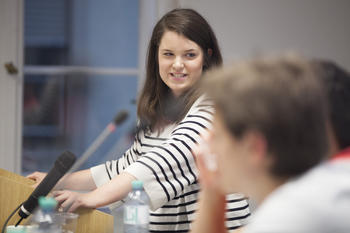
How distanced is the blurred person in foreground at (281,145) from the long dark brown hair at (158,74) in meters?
0.82

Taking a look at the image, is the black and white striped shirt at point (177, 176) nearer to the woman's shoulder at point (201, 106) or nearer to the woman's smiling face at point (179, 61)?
the woman's shoulder at point (201, 106)

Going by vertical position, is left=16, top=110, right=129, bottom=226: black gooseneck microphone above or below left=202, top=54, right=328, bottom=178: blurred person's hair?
below

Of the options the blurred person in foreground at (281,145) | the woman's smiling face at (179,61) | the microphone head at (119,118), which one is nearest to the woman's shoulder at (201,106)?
the woman's smiling face at (179,61)

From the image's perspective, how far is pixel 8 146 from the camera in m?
2.92

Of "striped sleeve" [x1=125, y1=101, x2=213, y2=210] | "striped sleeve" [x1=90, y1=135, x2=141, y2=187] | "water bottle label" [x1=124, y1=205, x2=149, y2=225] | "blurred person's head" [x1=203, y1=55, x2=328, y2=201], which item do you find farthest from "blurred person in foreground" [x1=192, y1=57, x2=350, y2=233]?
"striped sleeve" [x1=90, y1=135, x2=141, y2=187]

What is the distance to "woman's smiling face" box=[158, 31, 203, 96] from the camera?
162 centimetres

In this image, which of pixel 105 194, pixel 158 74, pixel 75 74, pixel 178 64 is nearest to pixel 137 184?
pixel 105 194

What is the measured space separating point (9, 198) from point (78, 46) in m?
1.73

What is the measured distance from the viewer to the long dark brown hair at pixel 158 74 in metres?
1.62

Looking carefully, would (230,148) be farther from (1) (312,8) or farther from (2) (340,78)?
(1) (312,8)

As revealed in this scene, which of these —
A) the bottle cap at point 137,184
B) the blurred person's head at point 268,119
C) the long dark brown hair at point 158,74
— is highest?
the long dark brown hair at point 158,74

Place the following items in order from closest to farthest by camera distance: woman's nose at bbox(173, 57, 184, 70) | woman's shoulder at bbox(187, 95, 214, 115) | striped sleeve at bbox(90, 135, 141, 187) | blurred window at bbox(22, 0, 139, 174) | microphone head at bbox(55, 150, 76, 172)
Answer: microphone head at bbox(55, 150, 76, 172) → woman's shoulder at bbox(187, 95, 214, 115) → woman's nose at bbox(173, 57, 184, 70) → striped sleeve at bbox(90, 135, 141, 187) → blurred window at bbox(22, 0, 139, 174)

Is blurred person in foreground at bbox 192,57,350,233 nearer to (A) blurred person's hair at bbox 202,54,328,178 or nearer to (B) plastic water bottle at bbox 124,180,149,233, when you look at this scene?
(A) blurred person's hair at bbox 202,54,328,178

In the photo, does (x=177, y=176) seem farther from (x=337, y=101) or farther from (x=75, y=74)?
(x=75, y=74)
